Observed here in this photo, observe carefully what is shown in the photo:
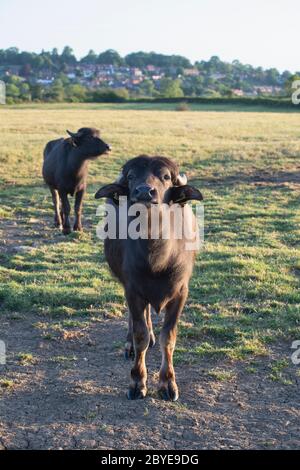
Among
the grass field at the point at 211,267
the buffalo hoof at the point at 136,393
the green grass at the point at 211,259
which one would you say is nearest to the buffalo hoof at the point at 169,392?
the buffalo hoof at the point at 136,393

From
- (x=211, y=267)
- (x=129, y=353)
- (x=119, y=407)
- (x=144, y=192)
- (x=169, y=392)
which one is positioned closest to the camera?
(x=144, y=192)

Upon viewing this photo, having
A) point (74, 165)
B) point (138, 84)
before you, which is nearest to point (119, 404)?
point (74, 165)

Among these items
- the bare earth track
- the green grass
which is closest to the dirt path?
the bare earth track

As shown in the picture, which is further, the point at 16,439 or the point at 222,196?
the point at 222,196

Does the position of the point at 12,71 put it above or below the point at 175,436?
above

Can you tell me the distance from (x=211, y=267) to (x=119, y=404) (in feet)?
13.0

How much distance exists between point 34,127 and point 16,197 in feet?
56.7

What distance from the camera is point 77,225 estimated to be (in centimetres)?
1137

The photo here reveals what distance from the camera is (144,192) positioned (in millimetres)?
4402

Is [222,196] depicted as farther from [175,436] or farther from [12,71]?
[12,71]

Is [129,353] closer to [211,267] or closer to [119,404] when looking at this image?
[119,404]

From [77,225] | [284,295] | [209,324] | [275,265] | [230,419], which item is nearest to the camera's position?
[230,419]

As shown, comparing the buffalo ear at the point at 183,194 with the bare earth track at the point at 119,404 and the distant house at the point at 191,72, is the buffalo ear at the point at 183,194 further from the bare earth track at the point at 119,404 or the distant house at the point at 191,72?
the distant house at the point at 191,72

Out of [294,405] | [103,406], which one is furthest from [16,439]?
[294,405]
